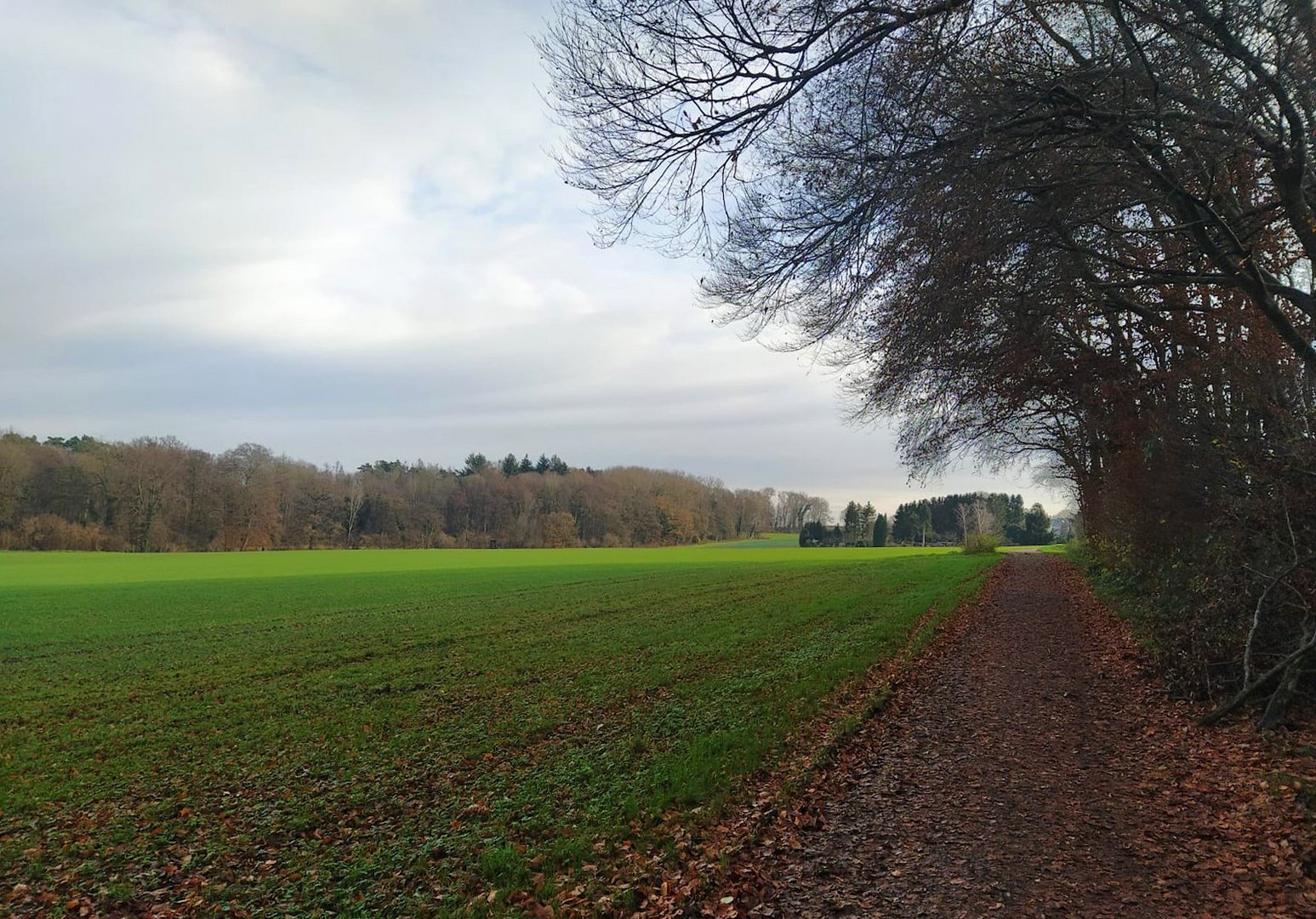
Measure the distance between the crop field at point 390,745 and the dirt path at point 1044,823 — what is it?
3.97 feet

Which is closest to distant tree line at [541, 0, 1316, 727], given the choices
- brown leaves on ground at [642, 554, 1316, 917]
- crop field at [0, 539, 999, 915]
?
brown leaves on ground at [642, 554, 1316, 917]

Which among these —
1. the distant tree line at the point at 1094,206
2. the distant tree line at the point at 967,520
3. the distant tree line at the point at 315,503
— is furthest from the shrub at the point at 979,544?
the distant tree line at the point at 315,503

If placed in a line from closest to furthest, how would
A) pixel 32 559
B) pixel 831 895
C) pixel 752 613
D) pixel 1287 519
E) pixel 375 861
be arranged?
pixel 831 895
pixel 375 861
pixel 1287 519
pixel 752 613
pixel 32 559

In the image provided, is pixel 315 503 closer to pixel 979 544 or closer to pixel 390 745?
pixel 979 544

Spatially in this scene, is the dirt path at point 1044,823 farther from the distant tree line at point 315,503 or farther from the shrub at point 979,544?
the distant tree line at point 315,503

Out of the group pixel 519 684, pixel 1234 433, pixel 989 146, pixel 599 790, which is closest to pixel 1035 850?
pixel 599 790

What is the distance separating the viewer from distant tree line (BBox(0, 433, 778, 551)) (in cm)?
7006

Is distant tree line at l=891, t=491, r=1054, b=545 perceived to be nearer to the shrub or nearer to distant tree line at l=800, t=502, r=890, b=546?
distant tree line at l=800, t=502, r=890, b=546

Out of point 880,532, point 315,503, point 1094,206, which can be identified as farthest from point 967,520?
point 1094,206

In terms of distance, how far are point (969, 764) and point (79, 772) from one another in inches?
396

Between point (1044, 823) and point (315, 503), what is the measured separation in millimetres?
97317

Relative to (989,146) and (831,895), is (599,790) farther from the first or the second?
(989,146)

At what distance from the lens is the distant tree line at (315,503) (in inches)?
2758

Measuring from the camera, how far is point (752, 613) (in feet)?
65.0
